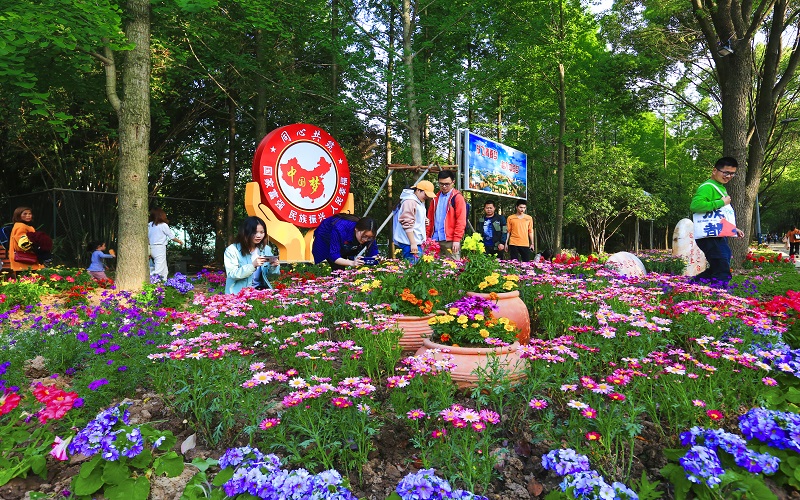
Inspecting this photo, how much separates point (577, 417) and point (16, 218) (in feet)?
32.1

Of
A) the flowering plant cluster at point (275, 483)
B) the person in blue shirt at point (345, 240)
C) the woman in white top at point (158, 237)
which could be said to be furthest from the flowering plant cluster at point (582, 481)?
the woman in white top at point (158, 237)

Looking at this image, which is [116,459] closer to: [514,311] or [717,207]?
[514,311]

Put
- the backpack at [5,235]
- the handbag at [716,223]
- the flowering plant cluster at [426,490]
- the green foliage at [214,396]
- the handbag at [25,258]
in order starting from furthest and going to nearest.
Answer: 1. the backpack at [5,235]
2. the handbag at [25,258]
3. the handbag at [716,223]
4. the green foliage at [214,396]
5. the flowering plant cluster at [426,490]

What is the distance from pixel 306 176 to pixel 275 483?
699cm

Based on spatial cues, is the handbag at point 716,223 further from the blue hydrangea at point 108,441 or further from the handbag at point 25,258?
the handbag at point 25,258

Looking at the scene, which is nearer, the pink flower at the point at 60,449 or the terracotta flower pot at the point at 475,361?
the pink flower at the point at 60,449

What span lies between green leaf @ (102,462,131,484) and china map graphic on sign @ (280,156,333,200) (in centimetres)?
633

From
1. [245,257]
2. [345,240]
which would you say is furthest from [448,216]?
[245,257]

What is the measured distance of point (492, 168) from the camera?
12.3 m

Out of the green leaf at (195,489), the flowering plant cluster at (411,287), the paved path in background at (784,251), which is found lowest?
the paved path in background at (784,251)

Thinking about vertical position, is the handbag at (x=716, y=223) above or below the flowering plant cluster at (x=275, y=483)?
above

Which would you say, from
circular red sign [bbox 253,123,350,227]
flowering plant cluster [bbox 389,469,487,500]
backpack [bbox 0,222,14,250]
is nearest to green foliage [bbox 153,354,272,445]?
flowering plant cluster [bbox 389,469,487,500]

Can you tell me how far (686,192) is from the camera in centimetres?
2917

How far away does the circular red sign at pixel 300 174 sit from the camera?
7.76 metres
